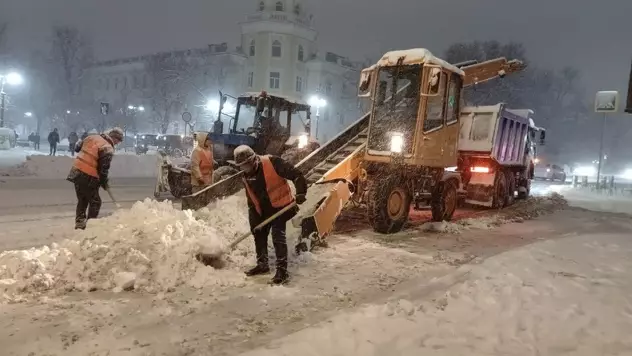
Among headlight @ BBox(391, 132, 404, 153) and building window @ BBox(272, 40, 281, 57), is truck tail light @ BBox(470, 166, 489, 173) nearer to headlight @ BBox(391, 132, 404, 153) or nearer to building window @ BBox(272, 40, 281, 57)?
headlight @ BBox(391, 132, 404, 153)

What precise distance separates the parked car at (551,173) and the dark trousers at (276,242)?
34.8 metres

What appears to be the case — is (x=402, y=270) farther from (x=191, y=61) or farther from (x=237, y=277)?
(x=191, y=61)

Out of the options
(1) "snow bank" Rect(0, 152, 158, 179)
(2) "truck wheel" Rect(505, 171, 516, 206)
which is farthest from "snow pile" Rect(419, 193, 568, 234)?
(1) "snow bank" Rect(0, 152, 158, 179)

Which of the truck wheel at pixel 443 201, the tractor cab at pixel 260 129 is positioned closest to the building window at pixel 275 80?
the tractor cab at pixel 260 129

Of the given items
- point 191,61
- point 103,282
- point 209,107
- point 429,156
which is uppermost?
point 191,61

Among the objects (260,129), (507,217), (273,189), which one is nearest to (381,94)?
(260,129)

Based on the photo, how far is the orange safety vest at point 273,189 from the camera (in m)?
5.80

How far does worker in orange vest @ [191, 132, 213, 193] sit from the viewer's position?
9.50 meters

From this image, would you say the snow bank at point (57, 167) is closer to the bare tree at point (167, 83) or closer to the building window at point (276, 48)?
the bare tree at point (167, 83)

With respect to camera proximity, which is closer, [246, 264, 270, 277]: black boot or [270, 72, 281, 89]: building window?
[246, 264, 270, 277]: black boot

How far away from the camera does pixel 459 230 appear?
10109 millimetres

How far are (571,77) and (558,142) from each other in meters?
7.19

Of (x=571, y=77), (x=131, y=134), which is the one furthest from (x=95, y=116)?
(x=571, y=77)

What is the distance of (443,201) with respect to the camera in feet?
34.8
